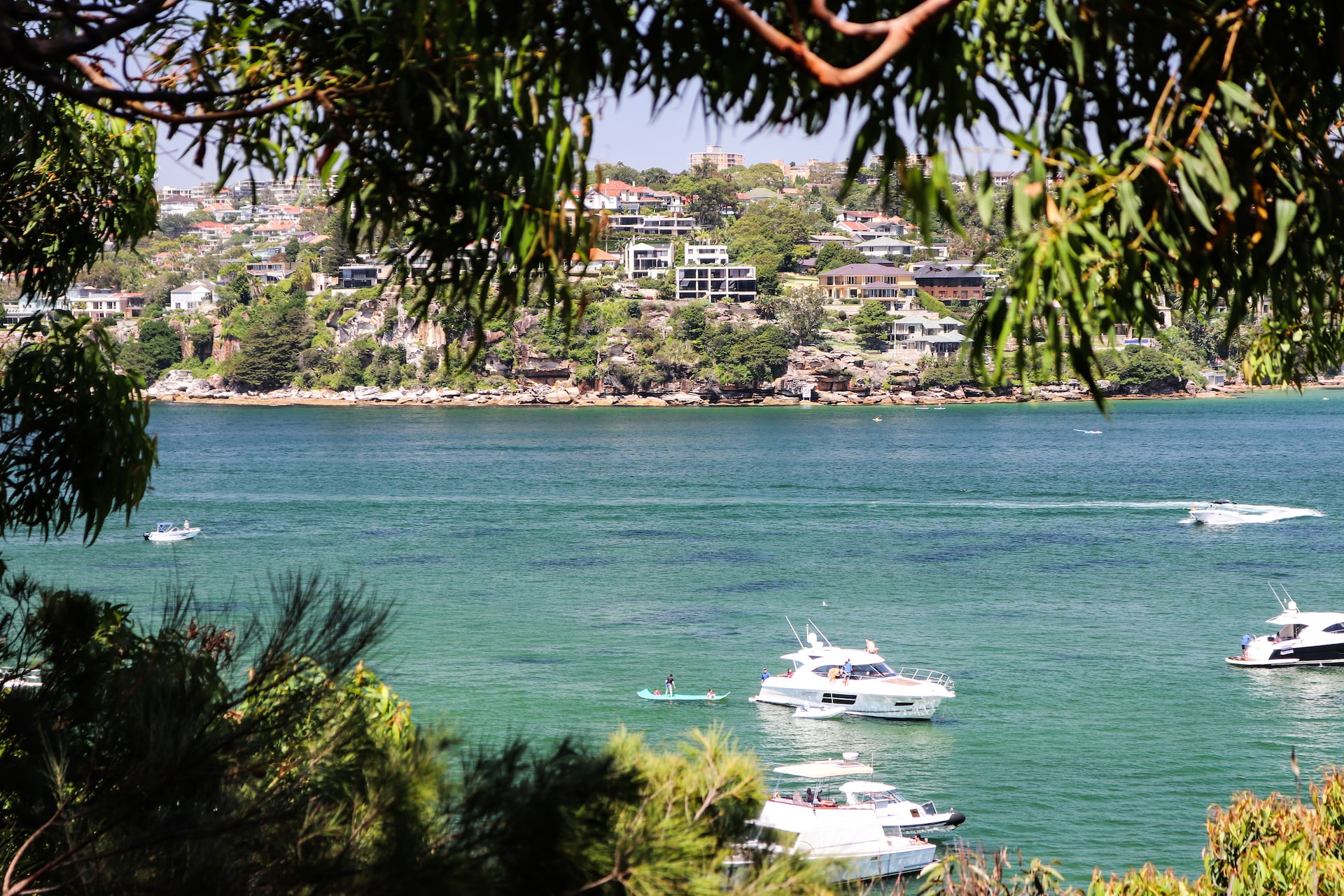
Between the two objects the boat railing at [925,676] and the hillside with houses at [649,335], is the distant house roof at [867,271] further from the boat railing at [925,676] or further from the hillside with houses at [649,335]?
the boat railing at [925,676]

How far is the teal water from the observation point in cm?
1927

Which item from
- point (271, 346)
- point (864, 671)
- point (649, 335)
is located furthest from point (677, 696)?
point (271, 346)

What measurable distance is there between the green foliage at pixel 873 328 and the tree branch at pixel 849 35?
4019 inches

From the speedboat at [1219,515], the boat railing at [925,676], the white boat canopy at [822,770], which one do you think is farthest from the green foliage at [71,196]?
the speedboat at [1219,515]

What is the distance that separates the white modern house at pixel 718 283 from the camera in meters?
109

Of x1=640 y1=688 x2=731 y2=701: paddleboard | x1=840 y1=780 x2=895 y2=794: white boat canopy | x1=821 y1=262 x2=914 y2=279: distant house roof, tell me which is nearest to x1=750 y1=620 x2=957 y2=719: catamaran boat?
x1=640 y1=688 x2=731 y2=701: paddleboard

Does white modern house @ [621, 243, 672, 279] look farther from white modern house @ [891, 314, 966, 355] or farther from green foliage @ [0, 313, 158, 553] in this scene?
green foliage @ [0, 313, 158, 553]

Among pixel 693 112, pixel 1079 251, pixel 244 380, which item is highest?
pixel 693 112

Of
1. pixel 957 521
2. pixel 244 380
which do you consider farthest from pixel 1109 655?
pixel 244 380

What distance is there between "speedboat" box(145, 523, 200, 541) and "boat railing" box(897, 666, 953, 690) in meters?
24.0

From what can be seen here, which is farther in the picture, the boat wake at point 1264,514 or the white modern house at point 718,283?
the white modern house at point 718,283

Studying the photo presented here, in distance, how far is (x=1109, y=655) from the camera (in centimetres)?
2516

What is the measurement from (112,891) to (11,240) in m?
3.42

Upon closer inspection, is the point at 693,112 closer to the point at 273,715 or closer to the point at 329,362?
the point at 273,715
